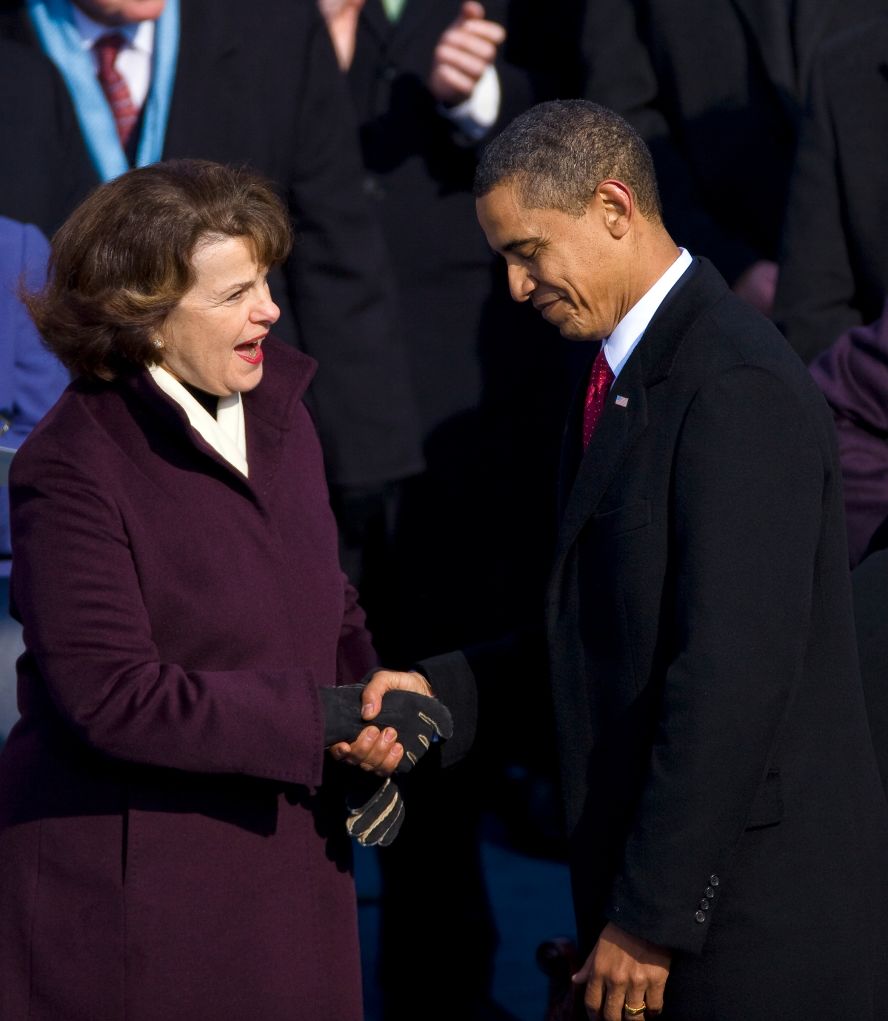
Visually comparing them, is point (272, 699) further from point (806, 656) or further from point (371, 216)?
point (371, 216)

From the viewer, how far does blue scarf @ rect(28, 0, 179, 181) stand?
385cm

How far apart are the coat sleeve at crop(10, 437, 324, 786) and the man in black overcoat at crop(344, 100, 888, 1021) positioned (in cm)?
41

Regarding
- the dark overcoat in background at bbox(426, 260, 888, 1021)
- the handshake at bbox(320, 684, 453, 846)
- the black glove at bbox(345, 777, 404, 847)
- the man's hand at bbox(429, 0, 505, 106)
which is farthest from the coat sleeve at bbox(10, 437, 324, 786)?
the man's hand at bbox(429, 0, 505, 106)

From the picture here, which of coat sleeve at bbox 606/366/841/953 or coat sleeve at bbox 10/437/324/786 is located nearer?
coat sleeve at bbox 606/366/841/953

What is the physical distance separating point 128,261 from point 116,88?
154 cm

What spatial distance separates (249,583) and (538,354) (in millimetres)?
1995

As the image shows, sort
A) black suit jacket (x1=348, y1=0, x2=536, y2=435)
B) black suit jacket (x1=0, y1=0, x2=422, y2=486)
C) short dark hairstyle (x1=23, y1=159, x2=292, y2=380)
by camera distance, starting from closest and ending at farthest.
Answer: short dark hairstyle (x1=23, y1=159, x2=292, y2=380)
black suit jacket (x1=0, y1=0, x2=422, y2=486)
black suit jacket (x1=348, y1=0, x2=536, y2=435)

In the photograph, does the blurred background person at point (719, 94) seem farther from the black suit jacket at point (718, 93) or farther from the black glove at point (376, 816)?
the black glove at point (376, 816)

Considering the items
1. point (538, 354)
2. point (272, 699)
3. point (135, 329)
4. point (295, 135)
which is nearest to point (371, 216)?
point (295, 135)

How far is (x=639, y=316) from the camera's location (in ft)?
7.85

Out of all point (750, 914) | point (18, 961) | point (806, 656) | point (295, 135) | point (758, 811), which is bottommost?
point (18, 961)

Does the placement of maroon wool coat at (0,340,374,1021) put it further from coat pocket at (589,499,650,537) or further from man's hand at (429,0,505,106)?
man's hand at (429,0,505,106)

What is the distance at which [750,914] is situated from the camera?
226 cm

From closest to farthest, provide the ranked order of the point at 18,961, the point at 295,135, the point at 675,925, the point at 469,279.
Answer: the point at 675,925, the point at 18,961, the point at 295,135, the point at 469,279
